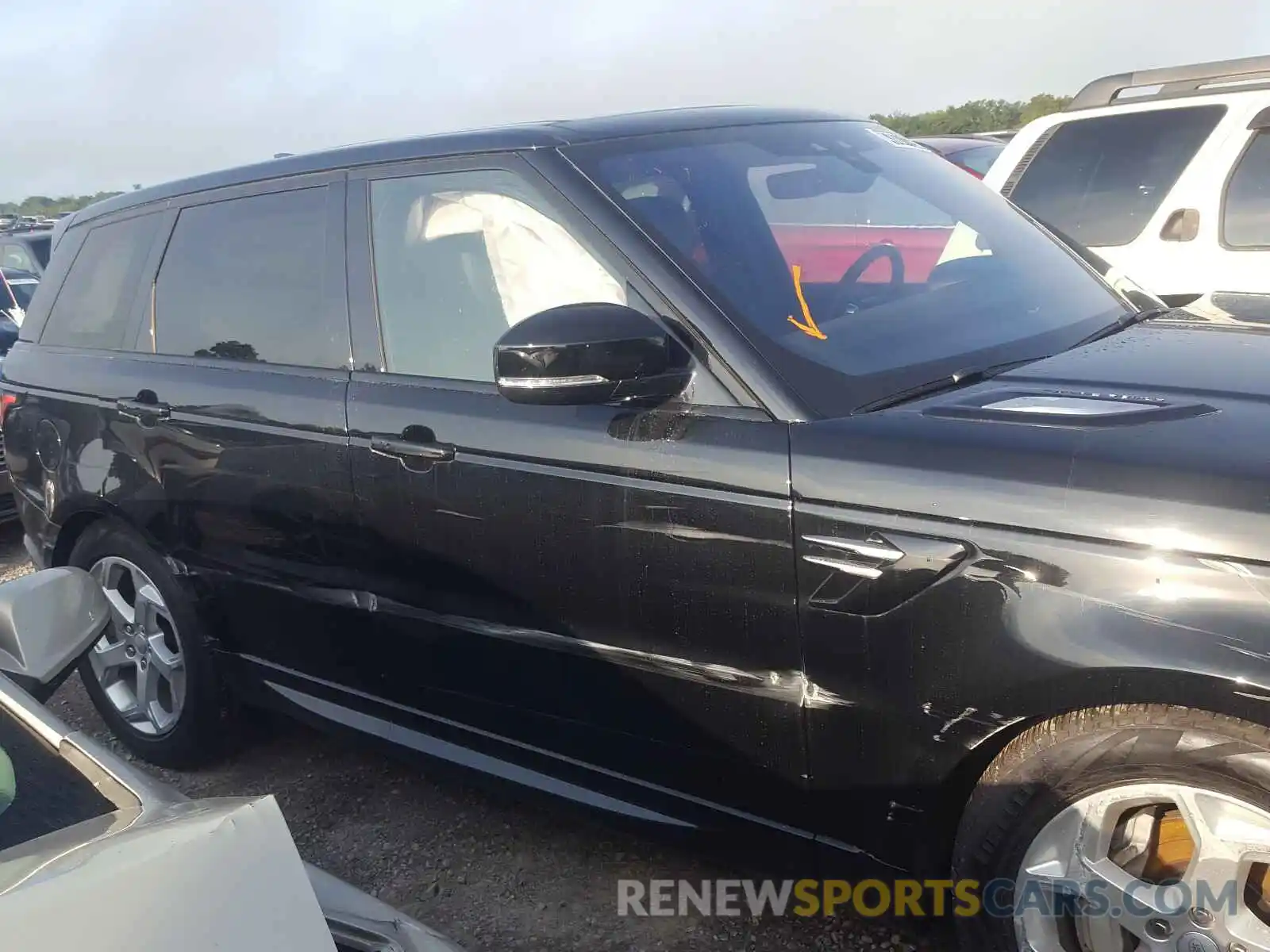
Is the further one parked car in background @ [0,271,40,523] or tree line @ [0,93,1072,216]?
tree line @ [0,93,1072,216]

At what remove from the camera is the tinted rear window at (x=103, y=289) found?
368cm

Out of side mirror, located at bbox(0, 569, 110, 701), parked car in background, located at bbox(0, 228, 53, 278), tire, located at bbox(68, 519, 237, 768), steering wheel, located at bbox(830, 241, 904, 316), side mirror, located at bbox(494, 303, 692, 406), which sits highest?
parked car in background, located at bbox(0, 228, 53, 278)

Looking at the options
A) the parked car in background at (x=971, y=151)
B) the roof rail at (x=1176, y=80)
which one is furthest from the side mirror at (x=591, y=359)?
the parked car in background at (x=971, y=151)

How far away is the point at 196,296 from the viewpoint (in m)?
3.47

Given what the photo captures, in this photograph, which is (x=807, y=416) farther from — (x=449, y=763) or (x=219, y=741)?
(x=219, y=741)

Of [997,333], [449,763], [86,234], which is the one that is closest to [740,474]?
[997,333]

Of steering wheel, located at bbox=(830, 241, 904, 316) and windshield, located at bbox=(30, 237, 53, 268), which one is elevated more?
windshield, located at bbox=(30, 237, 53, 268)

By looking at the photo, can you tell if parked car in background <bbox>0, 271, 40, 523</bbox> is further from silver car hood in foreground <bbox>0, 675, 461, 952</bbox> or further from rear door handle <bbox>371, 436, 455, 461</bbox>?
silver car hood in foreground <bbox>0, 675, 461, 952</bbox>

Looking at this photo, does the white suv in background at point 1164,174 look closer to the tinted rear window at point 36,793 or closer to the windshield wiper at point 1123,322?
the windshield wiper at point 1123,322

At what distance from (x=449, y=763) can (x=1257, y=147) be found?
15.1 ft

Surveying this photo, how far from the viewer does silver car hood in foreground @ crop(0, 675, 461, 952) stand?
124cm

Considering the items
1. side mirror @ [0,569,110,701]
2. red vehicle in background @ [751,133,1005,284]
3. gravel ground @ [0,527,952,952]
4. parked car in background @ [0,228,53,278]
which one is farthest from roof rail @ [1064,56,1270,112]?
parked car in background @ [0,228,53,278]

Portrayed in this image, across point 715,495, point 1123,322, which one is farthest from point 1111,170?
point 715,495

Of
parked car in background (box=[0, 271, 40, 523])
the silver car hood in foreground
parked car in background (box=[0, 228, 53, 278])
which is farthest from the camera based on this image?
parked car in background (box=[0, 228, 53, 278])
